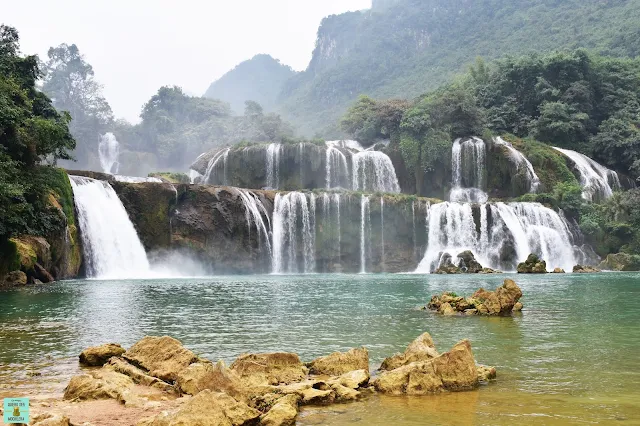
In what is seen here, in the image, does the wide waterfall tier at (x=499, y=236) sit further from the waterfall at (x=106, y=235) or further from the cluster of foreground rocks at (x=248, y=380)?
the cluster of foreground rocks at (x=248, y=380)

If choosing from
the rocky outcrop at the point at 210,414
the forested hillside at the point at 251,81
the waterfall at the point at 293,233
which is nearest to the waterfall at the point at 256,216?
the waterfall at the point at 293,233

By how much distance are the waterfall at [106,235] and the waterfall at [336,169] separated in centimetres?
1826

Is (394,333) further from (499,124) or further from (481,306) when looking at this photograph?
(499,124)

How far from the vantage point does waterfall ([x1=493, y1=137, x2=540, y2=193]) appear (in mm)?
47356

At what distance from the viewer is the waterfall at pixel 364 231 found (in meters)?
41.2

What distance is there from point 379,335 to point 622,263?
3280 centimetres

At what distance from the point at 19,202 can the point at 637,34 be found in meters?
73.2

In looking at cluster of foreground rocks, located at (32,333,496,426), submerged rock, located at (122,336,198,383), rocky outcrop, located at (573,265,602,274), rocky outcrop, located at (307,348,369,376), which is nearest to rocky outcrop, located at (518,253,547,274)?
rocky outcrop, located at (573,265,602,274)

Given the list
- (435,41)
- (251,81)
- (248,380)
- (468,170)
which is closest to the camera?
(248,380)

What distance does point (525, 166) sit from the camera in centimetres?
4812

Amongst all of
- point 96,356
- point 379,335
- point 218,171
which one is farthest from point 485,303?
point 218,171

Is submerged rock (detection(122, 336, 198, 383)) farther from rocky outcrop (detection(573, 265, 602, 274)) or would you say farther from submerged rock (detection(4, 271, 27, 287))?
rocky outcrop (detection(573, 265, 602, 274))

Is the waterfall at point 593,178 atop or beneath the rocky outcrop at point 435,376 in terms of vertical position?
atop
